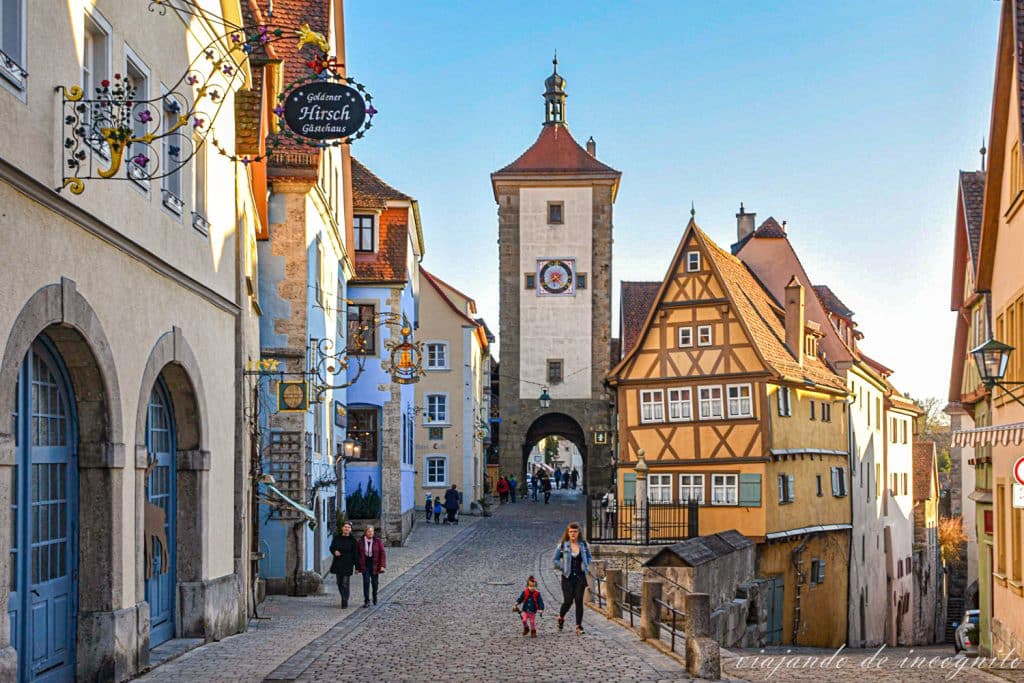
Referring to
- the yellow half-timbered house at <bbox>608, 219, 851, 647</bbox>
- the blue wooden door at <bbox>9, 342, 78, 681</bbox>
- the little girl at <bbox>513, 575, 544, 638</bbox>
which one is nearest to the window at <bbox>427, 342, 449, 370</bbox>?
the yellow half-timbered house at <bbox>608, 219, 851, 647</bbox>

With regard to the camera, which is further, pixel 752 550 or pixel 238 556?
pixel 752 550

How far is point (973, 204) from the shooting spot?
93.9ft

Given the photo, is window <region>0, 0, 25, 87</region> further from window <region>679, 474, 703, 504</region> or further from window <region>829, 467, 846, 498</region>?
window <region>829, 467, 846, 498</region>

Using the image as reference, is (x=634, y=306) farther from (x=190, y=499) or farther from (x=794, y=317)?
(x=190, y=499)

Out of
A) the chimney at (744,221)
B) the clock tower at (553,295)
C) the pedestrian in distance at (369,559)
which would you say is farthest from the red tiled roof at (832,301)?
the pedestrian in distance at (369,559)

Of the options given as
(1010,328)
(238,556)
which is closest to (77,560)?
(238,556)

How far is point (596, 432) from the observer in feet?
220

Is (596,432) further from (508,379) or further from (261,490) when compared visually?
(261,490)

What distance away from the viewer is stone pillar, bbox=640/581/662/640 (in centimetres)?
1834

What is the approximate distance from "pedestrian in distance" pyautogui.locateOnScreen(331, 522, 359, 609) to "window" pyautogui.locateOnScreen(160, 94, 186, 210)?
928cm

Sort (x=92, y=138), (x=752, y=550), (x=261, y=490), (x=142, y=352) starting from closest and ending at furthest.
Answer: (x=92, y=138)
(x=142, y=352)
(x=261, y=490)
(x=752, y=550)

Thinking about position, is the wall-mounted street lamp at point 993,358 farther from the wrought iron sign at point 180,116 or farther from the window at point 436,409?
the window at point 436,409

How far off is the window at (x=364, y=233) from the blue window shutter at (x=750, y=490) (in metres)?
11.2

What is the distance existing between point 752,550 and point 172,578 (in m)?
20.3
